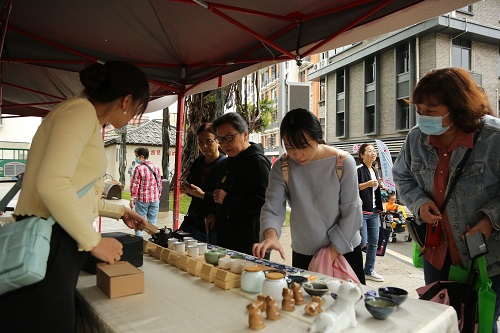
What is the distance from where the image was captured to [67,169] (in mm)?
951

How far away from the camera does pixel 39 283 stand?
971 millimetres

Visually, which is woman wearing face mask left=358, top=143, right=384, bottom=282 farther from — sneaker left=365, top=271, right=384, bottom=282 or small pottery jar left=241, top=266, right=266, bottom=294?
small pottery jar left=241, top=266, right=266, bottom=294

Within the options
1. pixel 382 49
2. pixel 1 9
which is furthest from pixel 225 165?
pixel 382 49

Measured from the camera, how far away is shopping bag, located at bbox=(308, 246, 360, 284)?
1.67 m

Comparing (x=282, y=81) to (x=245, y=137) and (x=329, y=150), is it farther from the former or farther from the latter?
(x=329, y=150)

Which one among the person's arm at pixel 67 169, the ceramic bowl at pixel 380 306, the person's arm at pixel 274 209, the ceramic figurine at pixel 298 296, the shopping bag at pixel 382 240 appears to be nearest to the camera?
the person's arm at pixel 67 169

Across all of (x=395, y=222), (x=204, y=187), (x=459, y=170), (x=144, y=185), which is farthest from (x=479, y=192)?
(x=395, y=222)

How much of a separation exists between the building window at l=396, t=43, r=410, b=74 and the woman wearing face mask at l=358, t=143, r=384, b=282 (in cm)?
1297

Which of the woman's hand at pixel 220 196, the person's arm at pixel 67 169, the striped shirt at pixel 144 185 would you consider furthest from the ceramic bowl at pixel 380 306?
the striped shirt at pixel 144 185

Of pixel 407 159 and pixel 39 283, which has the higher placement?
pixel 407 159

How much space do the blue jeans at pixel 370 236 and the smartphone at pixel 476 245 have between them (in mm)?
2704

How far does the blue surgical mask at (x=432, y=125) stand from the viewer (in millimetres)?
1550

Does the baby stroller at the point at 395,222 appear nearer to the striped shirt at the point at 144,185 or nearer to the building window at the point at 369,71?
the striped shirt at the point at 144,185

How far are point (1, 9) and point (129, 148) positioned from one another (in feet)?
74.2
